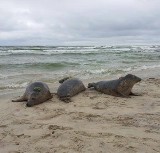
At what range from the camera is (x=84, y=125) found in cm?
575

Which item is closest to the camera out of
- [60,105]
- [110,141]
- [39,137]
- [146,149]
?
[146,149]

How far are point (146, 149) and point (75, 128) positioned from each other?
1509 millimetres

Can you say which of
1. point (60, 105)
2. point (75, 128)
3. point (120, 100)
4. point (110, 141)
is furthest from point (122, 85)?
point (110, 141)

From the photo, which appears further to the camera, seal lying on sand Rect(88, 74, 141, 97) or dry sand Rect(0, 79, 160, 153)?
seal lying on sand Rect(88, 74, 141, 97)

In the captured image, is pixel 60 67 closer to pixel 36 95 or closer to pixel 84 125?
pixel 36 95

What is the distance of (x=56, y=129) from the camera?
552 cm

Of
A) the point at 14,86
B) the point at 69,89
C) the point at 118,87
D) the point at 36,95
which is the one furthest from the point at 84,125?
the point at 14,86

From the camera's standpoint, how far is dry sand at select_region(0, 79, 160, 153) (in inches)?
185

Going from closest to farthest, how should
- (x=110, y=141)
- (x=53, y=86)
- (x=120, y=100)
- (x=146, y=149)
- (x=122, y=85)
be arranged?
(x=146, y=149) → (x=110, y=141) → (x=120, y=100) → (x=122, y=85) → (x=53, y=86)

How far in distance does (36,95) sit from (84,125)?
7.54ft

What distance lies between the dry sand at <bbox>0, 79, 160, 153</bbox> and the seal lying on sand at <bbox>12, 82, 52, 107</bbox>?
180 millimetres

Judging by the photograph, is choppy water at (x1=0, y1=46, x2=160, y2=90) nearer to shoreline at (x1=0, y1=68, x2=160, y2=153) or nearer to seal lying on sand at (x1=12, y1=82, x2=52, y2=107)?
seal lying on sand at (x1=12, y1=82, x2=52, y2=107)

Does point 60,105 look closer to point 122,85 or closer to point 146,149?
point 122,85

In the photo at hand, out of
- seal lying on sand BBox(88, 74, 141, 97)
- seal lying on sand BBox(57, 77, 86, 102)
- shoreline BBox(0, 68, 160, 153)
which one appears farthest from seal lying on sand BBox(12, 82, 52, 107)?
seal lying on sand BBox(88, 74, 141, 97)
